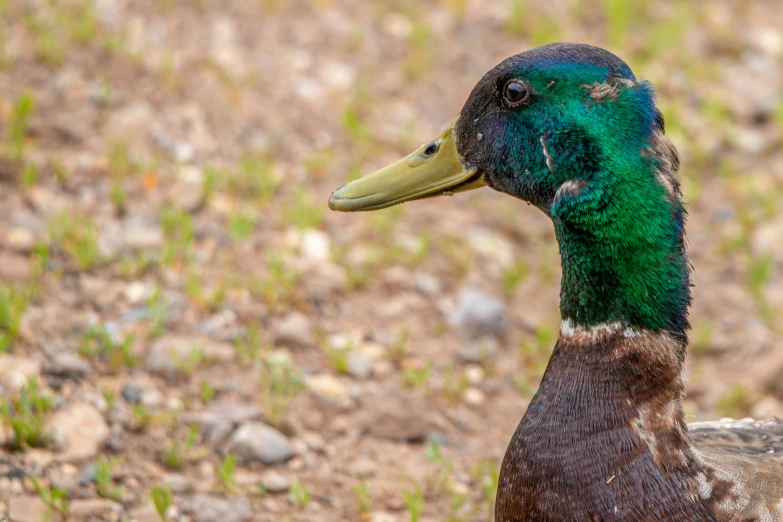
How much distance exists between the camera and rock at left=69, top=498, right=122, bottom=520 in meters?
2.66

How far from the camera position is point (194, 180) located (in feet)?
13.7

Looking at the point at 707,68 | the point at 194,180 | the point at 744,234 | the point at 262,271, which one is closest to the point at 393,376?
the point at 262,271

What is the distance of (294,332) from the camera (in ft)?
11.9

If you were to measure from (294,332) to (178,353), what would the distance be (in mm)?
436

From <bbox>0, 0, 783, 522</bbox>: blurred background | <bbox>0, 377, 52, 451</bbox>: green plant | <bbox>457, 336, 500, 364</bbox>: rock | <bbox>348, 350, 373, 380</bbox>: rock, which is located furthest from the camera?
<bbox>457, 336, 500, 364</bbox>: rock

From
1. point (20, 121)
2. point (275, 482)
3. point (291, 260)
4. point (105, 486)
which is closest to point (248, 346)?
point (291, 260)

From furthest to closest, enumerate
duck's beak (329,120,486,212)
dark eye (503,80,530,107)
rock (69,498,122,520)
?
rock (69,498,122,520), duck's beak (329,120,486,212), dark eye (503,80,530,107)

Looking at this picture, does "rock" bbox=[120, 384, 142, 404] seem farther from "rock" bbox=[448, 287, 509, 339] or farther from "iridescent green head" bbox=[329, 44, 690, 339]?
"iridescent green head" bbox=[329, 44, 690, 339]

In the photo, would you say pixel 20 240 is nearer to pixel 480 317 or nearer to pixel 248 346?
pixel 248 346

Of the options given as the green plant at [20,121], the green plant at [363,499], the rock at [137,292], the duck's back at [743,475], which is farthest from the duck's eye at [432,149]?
the green plant at [20,121]

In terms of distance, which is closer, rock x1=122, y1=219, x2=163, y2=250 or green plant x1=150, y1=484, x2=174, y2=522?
green plant x1=150, y1=484, x2=174, y2=522

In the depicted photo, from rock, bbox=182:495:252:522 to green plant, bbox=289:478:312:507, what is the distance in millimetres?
138

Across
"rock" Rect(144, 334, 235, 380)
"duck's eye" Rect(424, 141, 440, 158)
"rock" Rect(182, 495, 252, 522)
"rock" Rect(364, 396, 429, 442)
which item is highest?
"duck's eye" Rect(424, 141, 440, 158)

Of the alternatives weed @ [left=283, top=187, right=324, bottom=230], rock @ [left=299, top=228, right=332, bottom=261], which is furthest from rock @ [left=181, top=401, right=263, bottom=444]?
weed @ [left=283, top=187, right=324, bottom=230]
